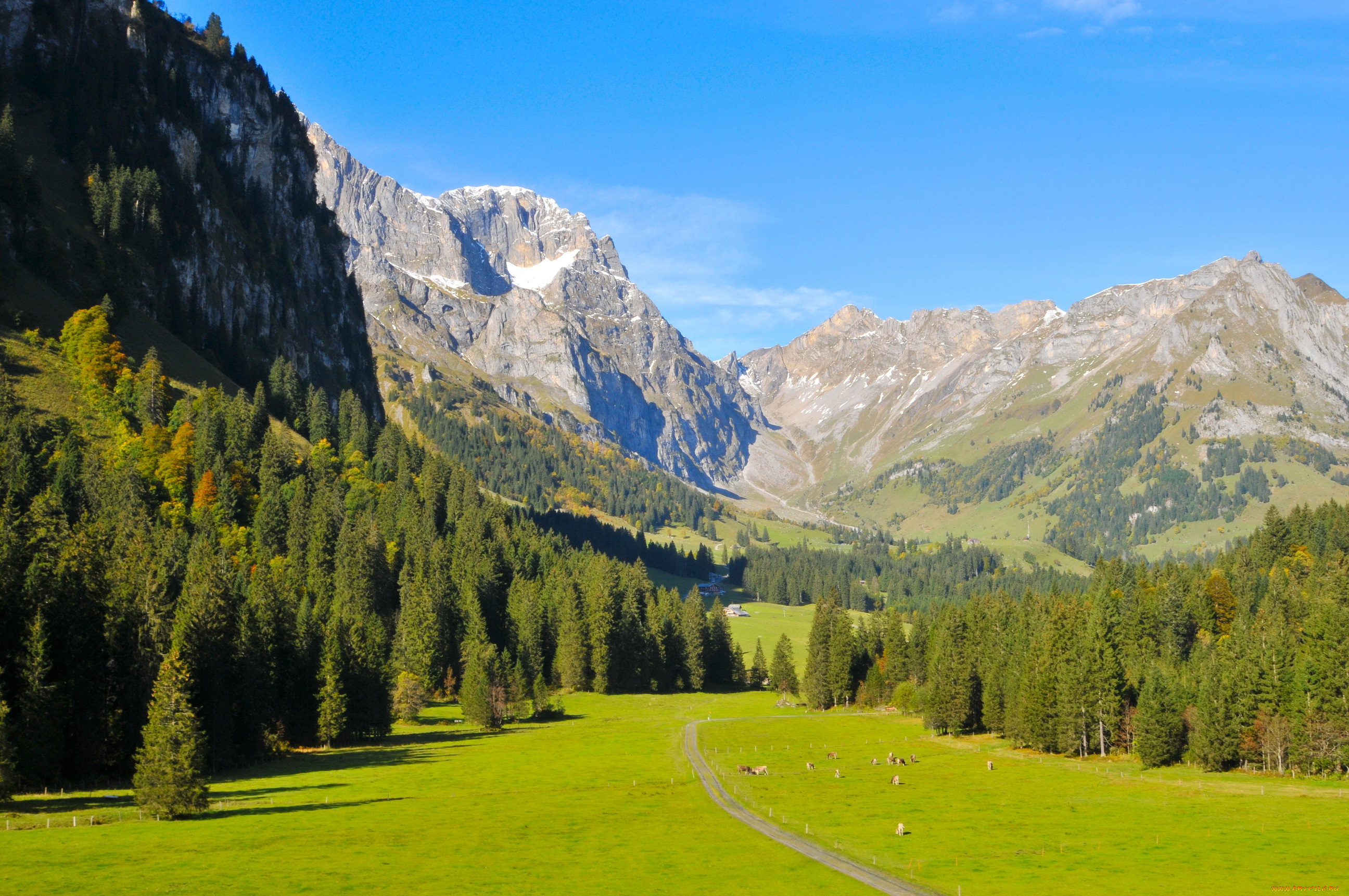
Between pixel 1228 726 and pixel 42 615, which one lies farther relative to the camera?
pixel 1228 726

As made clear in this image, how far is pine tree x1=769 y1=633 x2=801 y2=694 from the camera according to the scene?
175 metres

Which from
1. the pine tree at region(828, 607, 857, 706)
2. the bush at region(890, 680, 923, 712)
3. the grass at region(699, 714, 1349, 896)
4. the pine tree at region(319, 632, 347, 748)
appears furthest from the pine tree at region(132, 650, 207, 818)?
the pine tree at region(828, 607, 857, 706)

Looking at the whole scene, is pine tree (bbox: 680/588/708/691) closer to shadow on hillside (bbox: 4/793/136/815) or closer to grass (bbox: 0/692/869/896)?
grass (bbox: 0/692/869/896)

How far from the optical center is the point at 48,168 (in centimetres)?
18800

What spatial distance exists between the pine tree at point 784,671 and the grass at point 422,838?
264 feet

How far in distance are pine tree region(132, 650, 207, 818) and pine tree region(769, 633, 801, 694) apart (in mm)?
123810

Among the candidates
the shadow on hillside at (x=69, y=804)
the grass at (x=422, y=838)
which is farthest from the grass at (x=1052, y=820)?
the shadow on hillside at (x=69, y=804)

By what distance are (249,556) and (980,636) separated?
116752mm

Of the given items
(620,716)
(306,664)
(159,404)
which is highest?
(159,404)

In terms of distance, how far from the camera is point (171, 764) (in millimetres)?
63656

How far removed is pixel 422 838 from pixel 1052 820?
152ft

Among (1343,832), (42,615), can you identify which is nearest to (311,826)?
(42,615)

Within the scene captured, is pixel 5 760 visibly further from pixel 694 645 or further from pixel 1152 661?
pixel 694 645

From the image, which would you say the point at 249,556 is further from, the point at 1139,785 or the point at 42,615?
the point at 1139,785
